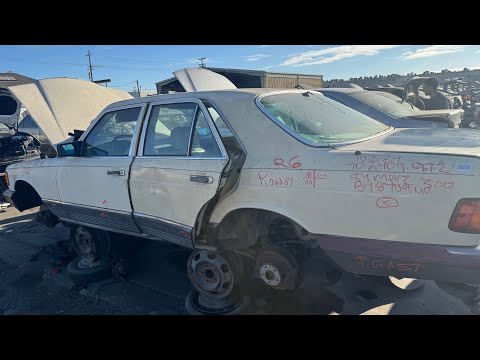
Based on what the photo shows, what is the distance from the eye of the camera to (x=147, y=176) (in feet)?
10.0

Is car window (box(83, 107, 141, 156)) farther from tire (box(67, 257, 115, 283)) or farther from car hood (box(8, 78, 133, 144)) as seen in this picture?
car hood (box(8, 78, 133, 144))

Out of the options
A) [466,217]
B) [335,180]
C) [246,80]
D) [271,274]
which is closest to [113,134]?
[271,274]

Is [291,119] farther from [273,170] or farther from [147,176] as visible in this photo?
[147,176]

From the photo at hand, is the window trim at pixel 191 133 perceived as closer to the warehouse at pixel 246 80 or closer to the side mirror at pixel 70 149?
the side mirror at pixel 70 149

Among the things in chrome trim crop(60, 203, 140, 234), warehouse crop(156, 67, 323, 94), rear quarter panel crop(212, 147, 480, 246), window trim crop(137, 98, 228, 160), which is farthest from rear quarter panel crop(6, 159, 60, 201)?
warehouse crop(156, 67, 323, 94)

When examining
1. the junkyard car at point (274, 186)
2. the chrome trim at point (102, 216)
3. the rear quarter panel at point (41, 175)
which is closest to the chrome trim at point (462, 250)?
the junkyard car at point (274, 186)

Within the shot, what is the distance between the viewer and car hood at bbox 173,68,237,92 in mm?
7359

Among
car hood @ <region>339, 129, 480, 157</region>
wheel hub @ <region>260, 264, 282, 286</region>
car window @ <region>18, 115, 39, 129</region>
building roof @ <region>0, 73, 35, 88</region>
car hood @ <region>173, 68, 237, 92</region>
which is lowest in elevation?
wheel hub @ <region>260, 264, 282, 286</region>

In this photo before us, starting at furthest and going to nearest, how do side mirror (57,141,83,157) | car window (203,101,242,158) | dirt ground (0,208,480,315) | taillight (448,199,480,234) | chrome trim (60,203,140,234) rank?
side mirror (57,141,83,157), chrome trim (60,203,140,234), dirt ground (0,208,480,315), car window (203,101,242,158), taillight (448,199,480,234)

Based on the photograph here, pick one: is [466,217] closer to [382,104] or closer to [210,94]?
[210,94]

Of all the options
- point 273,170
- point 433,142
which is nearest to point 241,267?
point 273,170

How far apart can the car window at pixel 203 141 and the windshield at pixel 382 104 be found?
455 centimetres

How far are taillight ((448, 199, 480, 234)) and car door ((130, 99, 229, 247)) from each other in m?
1.55

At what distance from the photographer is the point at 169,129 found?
10.4ft
